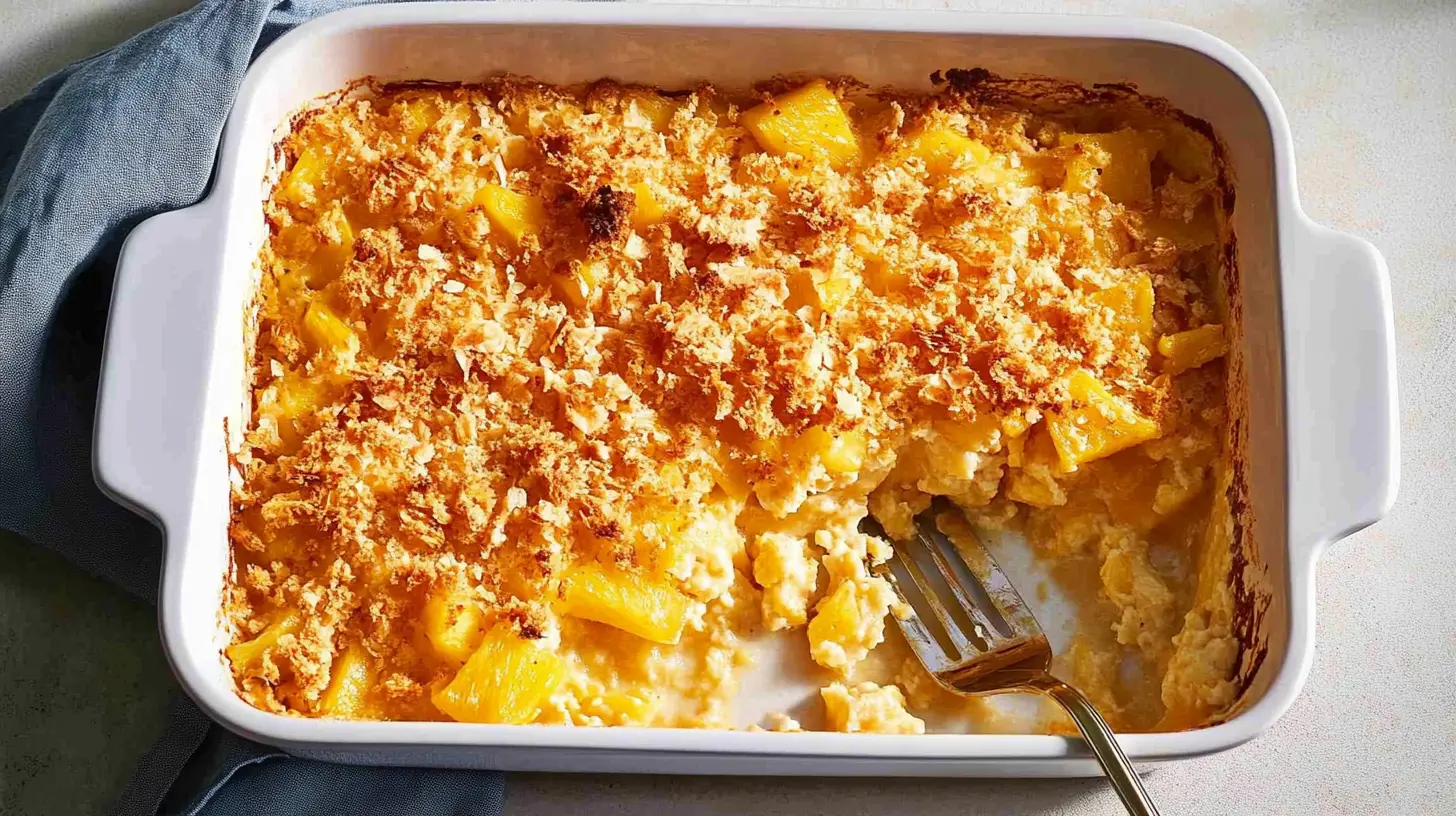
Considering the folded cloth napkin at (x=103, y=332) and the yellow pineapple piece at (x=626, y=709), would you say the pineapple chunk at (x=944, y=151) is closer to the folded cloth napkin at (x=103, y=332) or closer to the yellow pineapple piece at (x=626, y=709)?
the yellow pineapple piece at (x=626, y=709)

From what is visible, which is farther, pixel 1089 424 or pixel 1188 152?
pixel 1188 152

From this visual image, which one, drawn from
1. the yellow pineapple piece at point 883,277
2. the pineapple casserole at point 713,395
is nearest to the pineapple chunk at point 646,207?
the pineapple casserole at point 713,395

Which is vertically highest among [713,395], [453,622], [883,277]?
[883,277]

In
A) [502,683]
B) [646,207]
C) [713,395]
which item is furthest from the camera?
[646,207]

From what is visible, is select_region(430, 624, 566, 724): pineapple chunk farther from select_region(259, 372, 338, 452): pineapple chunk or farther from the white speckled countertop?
select_region(259, 372, 338, 452): pineapple chunk

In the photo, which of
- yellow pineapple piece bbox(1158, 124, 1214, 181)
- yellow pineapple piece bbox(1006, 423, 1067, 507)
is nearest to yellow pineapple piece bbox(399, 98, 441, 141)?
yellow pineapple piece bbox(1006, 423, 1067, 507)

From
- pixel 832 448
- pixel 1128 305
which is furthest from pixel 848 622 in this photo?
pixel 1128 305

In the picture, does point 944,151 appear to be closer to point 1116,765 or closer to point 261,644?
point 1116,765
